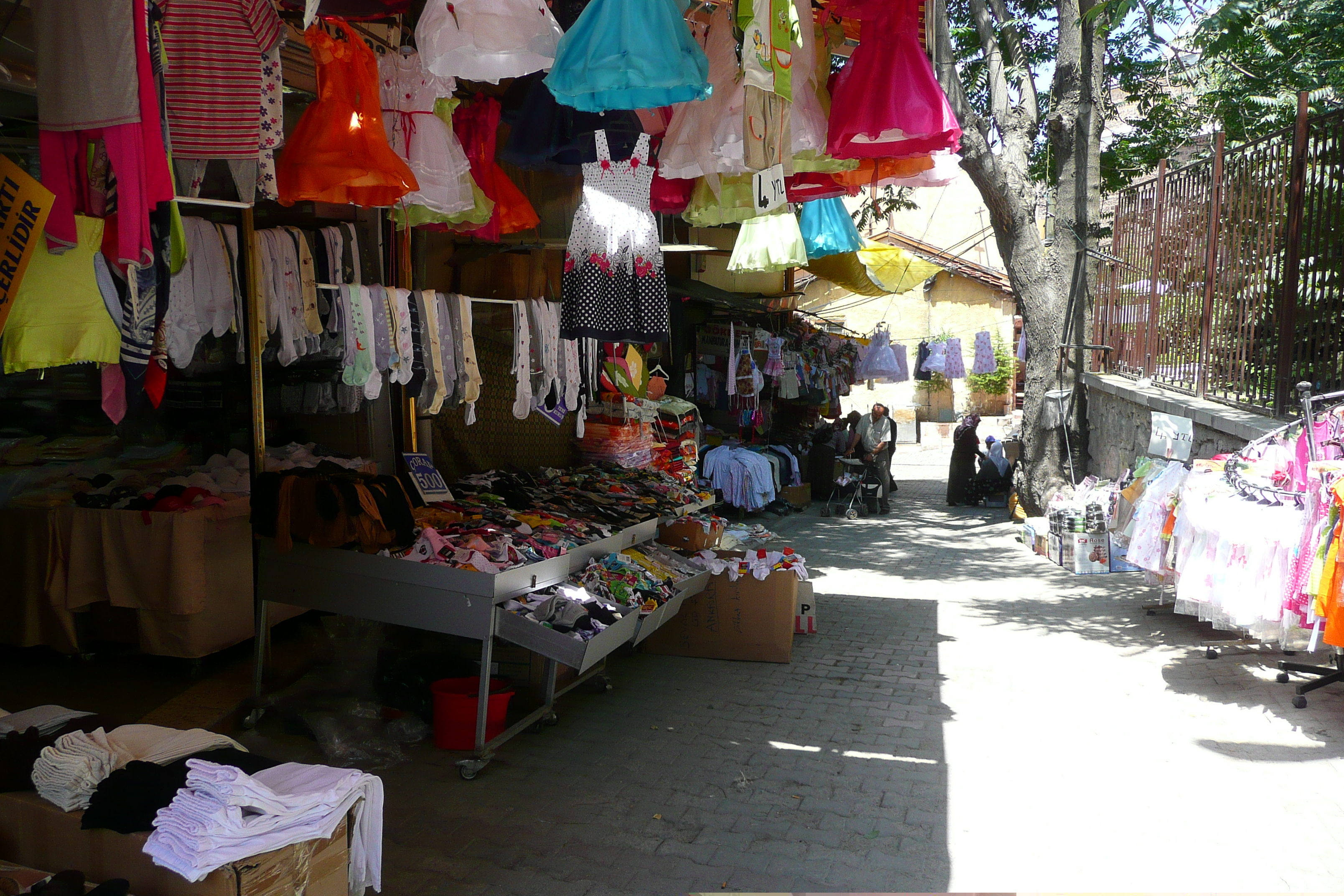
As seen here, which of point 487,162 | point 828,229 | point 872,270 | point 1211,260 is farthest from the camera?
point 872,270

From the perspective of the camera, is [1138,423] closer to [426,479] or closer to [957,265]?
[426,479]

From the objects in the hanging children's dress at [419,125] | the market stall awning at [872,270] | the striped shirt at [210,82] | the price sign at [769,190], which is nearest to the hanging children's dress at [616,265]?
the price sign at [769,190]

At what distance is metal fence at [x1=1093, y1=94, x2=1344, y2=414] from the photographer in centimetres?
668

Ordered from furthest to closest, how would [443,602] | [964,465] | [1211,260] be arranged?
[964,465]
[1211,260]
[443,602]

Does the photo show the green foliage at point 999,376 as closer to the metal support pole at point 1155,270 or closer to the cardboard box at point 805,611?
the metal support pole at point 1155,270

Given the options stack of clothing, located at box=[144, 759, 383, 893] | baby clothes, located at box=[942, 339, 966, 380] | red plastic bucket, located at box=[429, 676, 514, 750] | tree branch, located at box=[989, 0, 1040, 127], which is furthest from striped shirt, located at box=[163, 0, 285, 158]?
baby clothes, located at box=[942, 339, 966, 380]

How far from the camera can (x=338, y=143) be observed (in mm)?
4152

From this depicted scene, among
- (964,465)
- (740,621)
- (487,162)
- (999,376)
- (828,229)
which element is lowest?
(740,621)

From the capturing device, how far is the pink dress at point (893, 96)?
173 inches

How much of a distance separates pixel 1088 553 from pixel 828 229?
4267mm

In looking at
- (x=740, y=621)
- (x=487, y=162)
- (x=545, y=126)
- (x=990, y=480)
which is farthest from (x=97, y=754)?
(x=990, y=480)

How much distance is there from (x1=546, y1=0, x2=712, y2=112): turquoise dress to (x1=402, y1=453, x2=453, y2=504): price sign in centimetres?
327

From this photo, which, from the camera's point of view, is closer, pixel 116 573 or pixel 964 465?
pixel 116 573

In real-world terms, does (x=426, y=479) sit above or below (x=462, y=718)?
above
